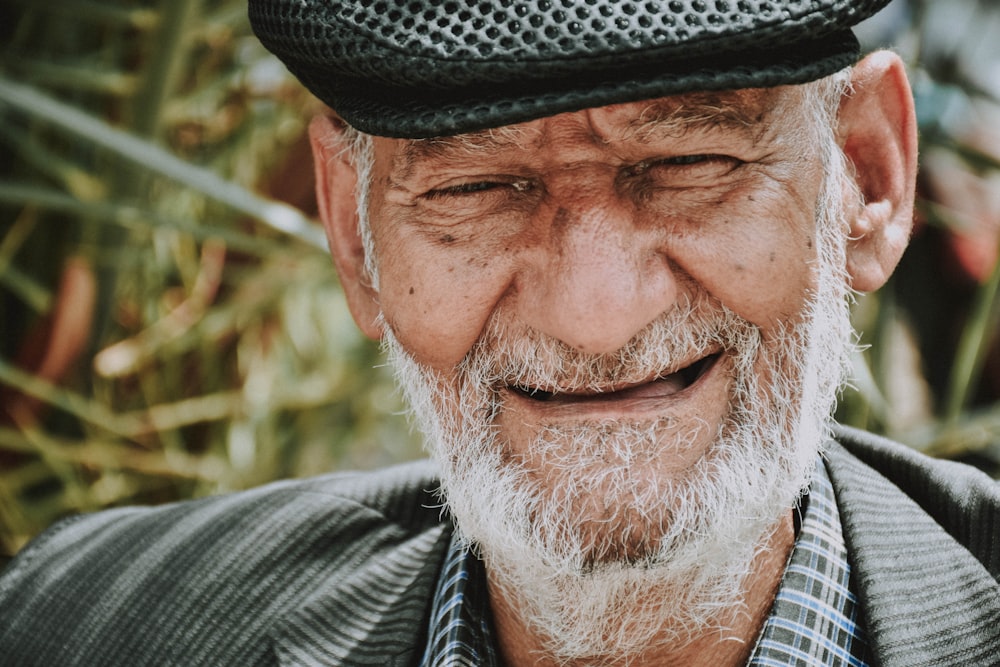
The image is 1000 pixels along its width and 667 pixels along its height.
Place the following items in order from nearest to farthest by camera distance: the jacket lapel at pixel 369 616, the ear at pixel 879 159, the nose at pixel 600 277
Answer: the nose at pixel 600 277 < the ear at pixel 879 159 < the jacket lapel at pixel 369 616

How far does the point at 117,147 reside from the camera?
1681mm

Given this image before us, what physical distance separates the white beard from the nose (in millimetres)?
43

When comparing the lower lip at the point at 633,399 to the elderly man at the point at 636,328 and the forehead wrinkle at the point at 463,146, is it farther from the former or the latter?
the forehead wrinkle at the point at 463,146

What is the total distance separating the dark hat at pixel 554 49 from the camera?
3.20 feet

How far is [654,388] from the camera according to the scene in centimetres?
123

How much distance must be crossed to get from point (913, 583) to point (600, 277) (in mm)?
542

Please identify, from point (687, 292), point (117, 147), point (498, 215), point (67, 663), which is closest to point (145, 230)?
point (117, 147)

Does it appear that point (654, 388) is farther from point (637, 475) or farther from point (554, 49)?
point (554, 49)

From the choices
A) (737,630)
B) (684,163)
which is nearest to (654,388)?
(684,163)

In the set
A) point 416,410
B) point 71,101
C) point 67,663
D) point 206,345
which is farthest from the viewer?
point 206,345

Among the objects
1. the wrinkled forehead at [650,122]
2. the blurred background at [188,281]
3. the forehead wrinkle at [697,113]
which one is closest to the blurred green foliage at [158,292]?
the blurred background at [188,281]

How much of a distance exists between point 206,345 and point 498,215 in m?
1.79

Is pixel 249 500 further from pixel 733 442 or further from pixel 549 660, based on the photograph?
pixel 733 442

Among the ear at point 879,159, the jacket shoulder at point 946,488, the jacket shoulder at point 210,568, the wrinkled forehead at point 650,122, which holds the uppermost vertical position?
the wrinkled forehead at point 650,122
